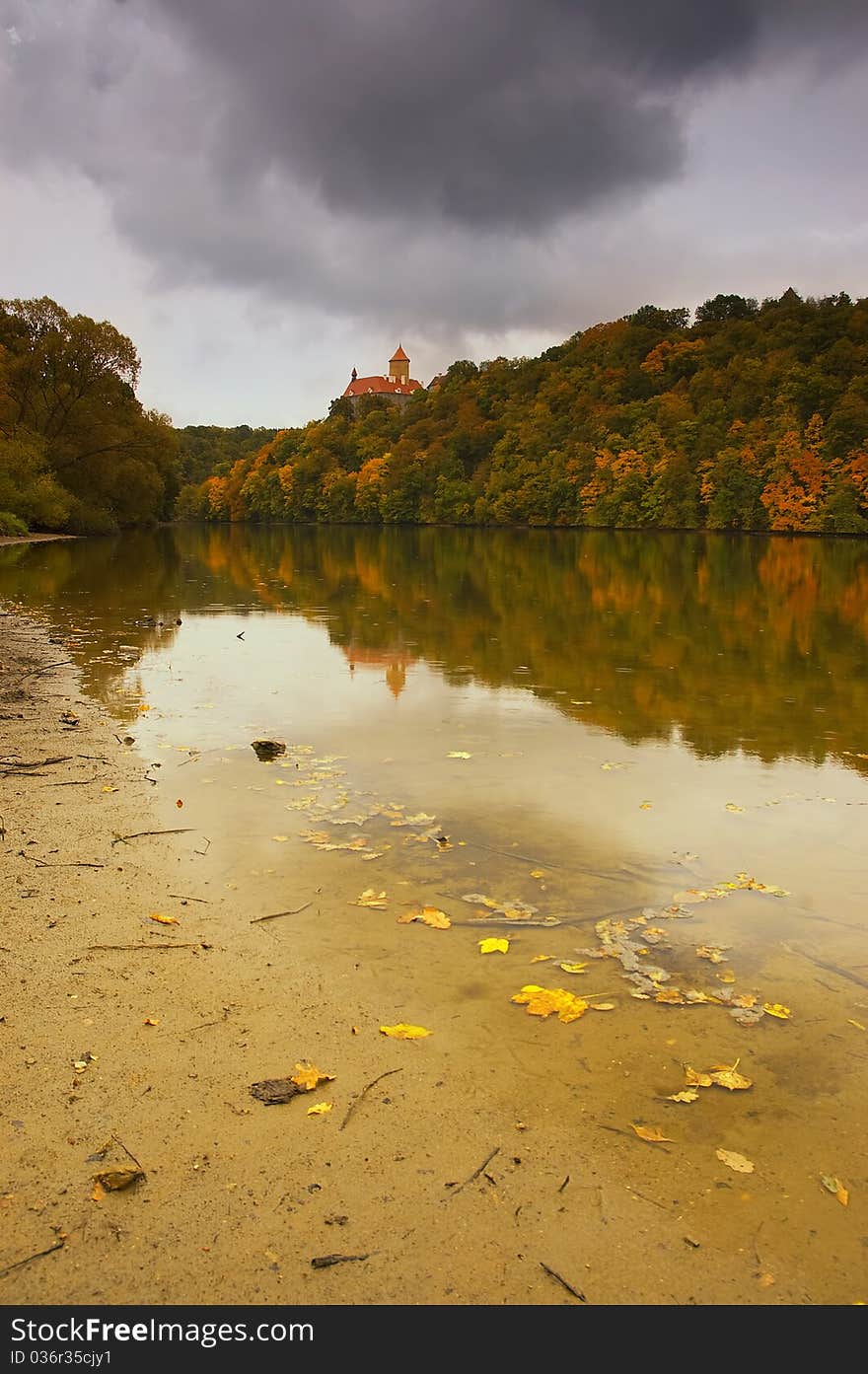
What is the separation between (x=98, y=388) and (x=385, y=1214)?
2305 inches

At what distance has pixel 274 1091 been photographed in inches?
121

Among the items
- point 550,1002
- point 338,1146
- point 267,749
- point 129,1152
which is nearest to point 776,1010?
point 550,1002

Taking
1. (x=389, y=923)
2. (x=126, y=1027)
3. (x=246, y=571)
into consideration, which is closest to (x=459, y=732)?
(x=389, y=923)

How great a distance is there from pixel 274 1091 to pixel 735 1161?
61.0 inches

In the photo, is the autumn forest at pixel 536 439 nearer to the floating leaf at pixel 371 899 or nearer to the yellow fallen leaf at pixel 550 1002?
the floating leaf at pixel 371 899

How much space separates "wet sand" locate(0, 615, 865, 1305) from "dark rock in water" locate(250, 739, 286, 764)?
2.92 meters

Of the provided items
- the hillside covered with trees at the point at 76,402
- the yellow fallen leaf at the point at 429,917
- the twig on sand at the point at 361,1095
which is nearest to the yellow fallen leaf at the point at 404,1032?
the twig on sand at the point at 361,1095

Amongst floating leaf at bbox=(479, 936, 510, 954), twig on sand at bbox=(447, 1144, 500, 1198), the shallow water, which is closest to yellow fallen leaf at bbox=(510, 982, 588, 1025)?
the shallow water

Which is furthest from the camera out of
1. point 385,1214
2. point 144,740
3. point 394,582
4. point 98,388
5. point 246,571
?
point 98,388

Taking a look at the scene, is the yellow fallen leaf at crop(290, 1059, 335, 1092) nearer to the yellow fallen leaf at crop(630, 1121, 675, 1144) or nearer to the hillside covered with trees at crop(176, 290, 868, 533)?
the yellow fallen leaf at crop(630, 1121, 675, 1144)

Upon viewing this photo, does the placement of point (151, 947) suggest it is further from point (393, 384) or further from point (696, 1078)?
point (393, 384)

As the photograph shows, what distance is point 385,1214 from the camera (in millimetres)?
2547

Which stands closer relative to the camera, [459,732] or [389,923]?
[389,923]
